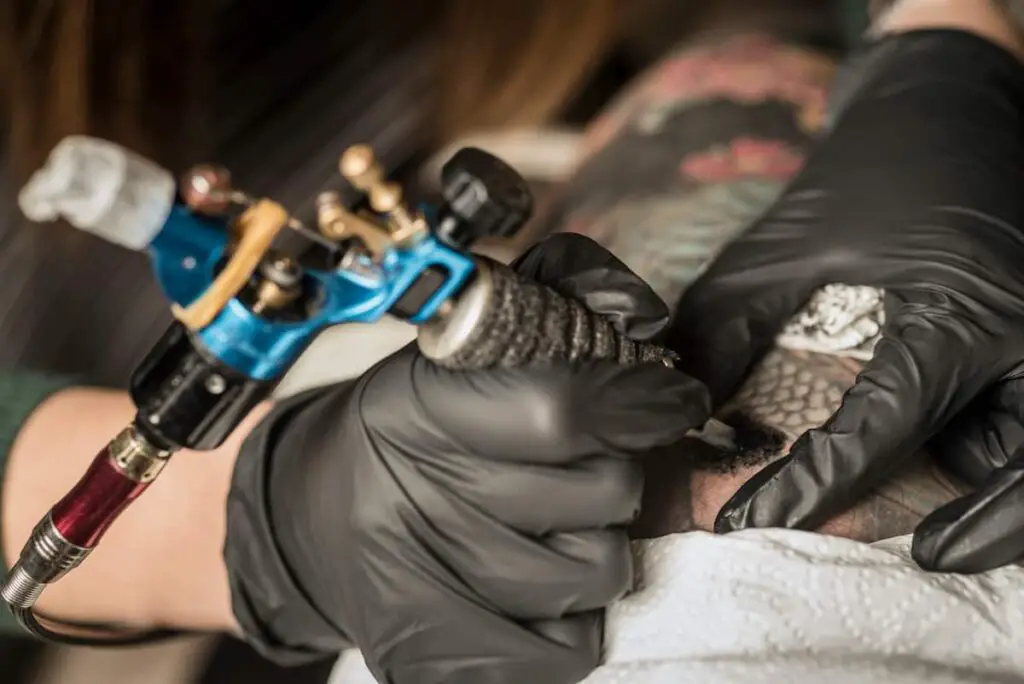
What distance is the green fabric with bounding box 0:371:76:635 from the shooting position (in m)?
0.86

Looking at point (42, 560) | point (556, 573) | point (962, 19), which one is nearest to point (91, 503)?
point (42, 560)

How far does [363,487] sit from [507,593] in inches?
4.4

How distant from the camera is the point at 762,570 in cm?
61

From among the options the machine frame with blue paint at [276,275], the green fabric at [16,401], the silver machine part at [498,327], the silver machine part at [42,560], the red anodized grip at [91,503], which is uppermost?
the machine frame with blue paint at [276,275]

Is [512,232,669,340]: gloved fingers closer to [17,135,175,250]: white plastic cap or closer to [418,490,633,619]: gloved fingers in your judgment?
[418,490,633,619]: gloved fingers

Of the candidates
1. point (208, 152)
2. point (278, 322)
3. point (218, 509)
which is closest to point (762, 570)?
point (278, 322)

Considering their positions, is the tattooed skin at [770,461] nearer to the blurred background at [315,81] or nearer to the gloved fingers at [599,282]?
the gloved fingers at [599,282]

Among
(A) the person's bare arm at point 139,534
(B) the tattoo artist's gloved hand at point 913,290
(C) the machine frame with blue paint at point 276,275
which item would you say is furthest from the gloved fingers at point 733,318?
(A) the person's bare arm at point 139,534

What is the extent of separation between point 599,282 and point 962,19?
0.60m

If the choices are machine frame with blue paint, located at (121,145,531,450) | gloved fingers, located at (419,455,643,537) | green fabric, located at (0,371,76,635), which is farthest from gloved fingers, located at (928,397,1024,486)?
green fabric, located at (0,371,76,635)

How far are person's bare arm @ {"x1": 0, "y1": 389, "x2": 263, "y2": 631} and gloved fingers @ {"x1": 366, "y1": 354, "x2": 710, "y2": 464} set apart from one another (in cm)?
26

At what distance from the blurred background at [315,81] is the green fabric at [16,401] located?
22 centimetres

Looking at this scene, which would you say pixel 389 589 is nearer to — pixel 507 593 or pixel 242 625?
pixel 507 593

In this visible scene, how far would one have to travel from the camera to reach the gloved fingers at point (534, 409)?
1.79 ft
